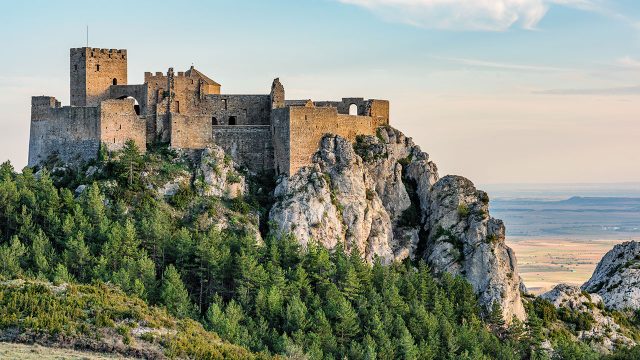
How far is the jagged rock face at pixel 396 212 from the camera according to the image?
3691 inches

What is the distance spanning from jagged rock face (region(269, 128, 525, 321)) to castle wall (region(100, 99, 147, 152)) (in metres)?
12.1

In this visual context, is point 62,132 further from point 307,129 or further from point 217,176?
point 307,129

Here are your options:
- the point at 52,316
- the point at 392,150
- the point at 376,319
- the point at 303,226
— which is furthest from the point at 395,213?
the point at 52,316

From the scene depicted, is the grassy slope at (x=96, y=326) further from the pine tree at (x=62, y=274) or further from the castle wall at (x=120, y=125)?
the castle wall at (x=120, y=125)

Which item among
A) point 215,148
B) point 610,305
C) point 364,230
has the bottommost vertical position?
point 610,305

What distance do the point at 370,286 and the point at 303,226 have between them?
794 centimetres

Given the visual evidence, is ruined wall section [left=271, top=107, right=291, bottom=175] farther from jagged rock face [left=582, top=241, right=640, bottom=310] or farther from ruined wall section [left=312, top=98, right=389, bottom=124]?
jagged rock face [left=582, top=241, right=640, bottom=310]

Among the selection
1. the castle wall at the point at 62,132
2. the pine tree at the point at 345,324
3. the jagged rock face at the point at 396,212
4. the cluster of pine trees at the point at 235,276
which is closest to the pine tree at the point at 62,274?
the cluster of pine trees at the point at 235,276

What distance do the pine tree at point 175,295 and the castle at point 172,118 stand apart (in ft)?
49.0

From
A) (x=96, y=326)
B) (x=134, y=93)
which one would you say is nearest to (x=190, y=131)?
(x=134, y=93)

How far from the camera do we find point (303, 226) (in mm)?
92688

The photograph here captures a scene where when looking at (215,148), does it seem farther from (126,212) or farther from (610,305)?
(610,305)

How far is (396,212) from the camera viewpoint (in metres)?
103

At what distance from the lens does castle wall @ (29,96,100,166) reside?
90.9m
